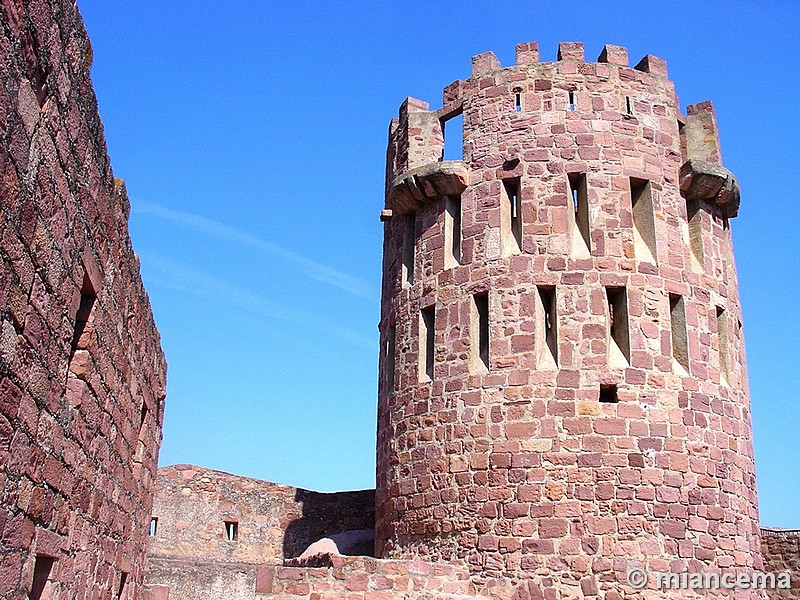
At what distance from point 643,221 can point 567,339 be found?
6.98ft

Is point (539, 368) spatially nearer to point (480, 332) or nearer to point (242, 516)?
point (480, 332)

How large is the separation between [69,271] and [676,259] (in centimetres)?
893

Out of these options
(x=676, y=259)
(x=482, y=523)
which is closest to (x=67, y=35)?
(x=482, y=523)

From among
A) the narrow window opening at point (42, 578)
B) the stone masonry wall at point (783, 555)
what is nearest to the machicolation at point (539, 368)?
the narrow window opening at point (42, 578)

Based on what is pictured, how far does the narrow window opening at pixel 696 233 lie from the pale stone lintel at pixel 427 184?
3246 mm

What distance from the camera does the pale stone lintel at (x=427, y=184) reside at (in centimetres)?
1246

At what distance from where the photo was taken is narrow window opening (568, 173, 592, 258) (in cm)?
1174

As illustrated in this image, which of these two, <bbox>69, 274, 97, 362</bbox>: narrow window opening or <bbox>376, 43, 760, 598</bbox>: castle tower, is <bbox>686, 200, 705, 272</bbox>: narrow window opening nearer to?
<bbox>376, 43, 760, 598</bbox>: castle tower

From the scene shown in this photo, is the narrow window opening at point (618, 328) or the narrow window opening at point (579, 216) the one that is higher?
the narrow window opening at point (579, 216)

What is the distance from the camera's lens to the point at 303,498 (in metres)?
17.8

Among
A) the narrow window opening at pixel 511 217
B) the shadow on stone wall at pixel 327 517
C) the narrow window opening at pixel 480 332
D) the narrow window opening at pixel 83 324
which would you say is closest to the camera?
the narrow window opening at pixel 83 324

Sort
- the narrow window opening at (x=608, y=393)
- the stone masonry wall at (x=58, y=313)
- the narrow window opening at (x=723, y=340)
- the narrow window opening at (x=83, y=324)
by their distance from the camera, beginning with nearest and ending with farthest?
the stone masonry wall at (x=58, y=313), the narrow window opening at (x=83, y=324), the narrow window opening at (x=608, y=393), the narrow window opening at (x=723, y=340)

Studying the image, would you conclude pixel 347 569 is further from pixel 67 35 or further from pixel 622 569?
pixel 67 35

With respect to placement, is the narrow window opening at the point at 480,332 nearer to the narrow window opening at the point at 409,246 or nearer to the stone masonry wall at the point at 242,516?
the narrow window opening at the point at 409,246
